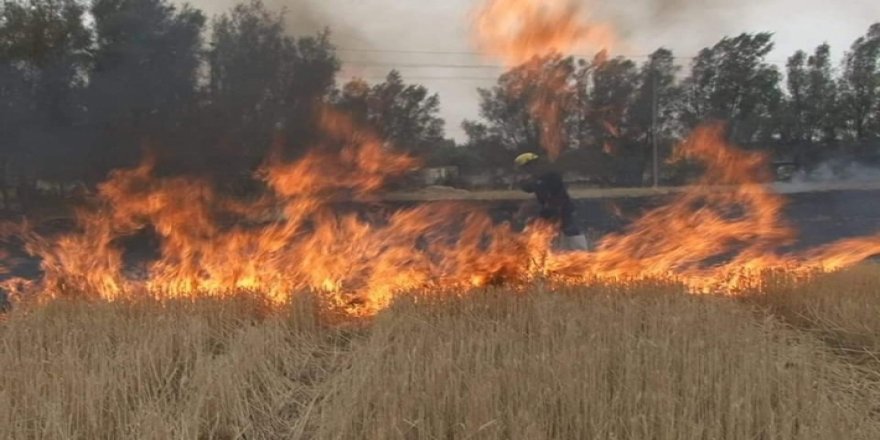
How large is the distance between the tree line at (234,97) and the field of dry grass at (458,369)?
3.47 metres

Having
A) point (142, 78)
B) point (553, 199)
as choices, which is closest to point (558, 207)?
point (553, 199)

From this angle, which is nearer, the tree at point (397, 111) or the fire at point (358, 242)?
the fire at point (358, 242)

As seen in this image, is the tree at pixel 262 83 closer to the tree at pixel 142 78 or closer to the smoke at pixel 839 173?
the tree at pixel 142 78

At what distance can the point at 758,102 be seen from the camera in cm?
1072

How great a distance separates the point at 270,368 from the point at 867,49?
11184 millimetres

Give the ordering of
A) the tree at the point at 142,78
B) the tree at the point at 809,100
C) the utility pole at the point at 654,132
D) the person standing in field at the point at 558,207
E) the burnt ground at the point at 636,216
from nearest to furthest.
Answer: the person standing in field at the point at 558,207 < the burnt ground at the point at 636,216 < the tree at the point at 142,78 < the utility pole at the point at 654,132 < the tree at the point at 809,100

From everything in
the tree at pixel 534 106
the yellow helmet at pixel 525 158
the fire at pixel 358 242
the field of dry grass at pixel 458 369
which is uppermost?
the tree at pixel 534 106

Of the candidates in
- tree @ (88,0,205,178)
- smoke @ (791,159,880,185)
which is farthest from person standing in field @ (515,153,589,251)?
smoke @ (791,159,880,185)

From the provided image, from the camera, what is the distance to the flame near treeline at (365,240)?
6.38 m

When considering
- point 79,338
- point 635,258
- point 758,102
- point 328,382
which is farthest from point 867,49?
point 79,338

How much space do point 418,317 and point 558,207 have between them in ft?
11.4

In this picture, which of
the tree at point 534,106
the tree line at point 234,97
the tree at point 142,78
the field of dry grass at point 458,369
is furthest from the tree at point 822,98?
the tree at point 142,78

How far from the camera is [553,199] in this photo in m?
8.00

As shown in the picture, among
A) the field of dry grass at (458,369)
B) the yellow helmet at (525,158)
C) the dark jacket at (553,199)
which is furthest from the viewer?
the yellow helmet at (525,158)
